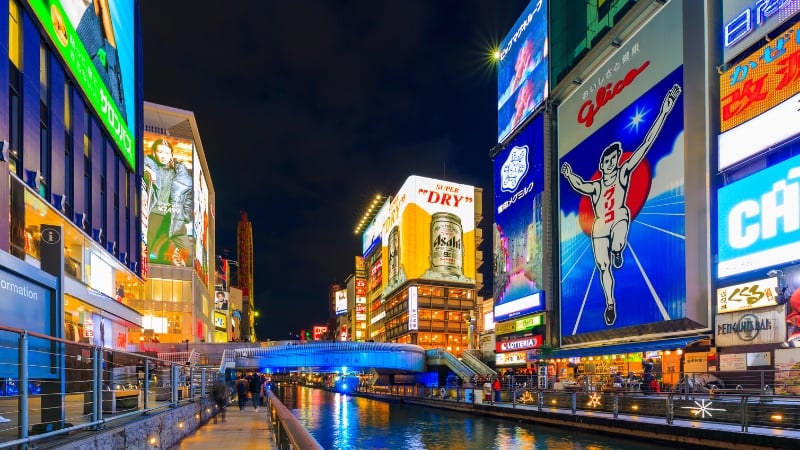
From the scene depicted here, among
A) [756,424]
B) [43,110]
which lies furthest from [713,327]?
[43,110]

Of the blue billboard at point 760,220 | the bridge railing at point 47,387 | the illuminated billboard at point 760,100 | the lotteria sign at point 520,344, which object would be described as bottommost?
the lotteria sign at point 520,344

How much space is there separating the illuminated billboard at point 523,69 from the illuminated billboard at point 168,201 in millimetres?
38079

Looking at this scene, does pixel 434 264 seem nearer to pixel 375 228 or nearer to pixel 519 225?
pixel 375 228

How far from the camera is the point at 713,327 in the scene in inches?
1272

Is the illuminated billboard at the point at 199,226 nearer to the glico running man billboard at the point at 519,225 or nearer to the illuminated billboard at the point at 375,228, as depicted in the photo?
the glico running man billboard at the point at 519,225

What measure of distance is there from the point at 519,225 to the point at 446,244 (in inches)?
2097

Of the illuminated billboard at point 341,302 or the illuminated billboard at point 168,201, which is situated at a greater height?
the illuminated billboard at point 168,201

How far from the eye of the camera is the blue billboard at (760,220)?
27.5 meters

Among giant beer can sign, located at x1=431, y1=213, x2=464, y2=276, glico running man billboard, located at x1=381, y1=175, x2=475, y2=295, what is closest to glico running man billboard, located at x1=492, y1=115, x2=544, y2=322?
glico running man billboard, located at x1=381, y1=175, x2=475, y2=295

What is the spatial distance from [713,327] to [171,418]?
30137mm

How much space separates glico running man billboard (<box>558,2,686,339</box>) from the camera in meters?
36.6

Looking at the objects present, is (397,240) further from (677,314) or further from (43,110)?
(43,110)

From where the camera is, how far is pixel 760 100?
29.9 metres

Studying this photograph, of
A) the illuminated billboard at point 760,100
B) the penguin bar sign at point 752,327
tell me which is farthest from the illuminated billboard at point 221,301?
the illuminated billboard at point 760,100
